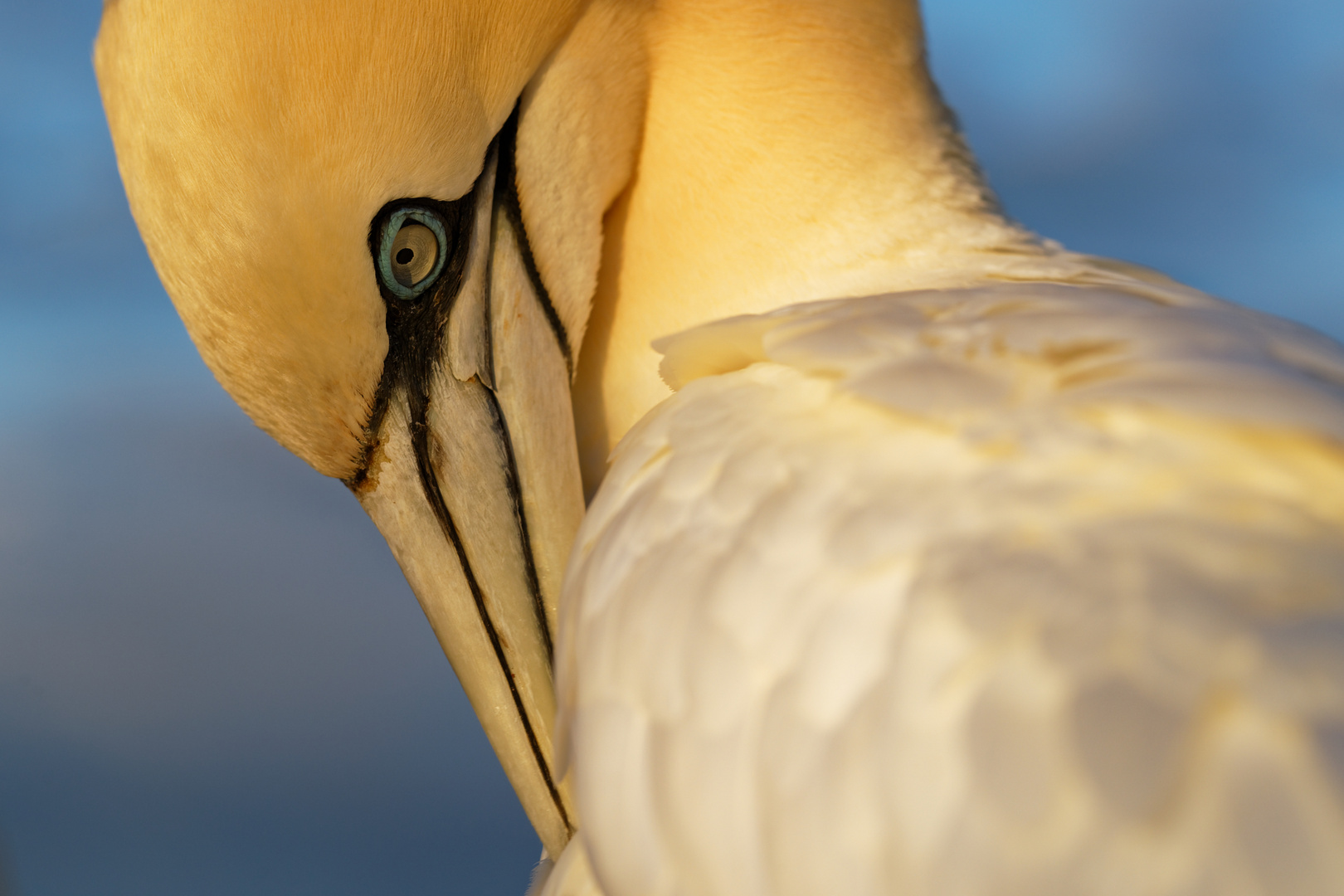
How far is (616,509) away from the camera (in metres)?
1.05

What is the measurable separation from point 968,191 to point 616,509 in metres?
0.73

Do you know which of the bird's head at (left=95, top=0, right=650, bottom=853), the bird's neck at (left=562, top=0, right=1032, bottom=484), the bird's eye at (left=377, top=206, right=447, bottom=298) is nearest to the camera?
the bird's head at (left=95, top=0, right=650, bottom=853)

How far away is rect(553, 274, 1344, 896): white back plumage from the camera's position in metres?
0.69

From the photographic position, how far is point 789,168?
137cm

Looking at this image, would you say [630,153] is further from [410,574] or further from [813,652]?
[813,652]

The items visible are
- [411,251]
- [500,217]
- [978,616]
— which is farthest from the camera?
[500,217]

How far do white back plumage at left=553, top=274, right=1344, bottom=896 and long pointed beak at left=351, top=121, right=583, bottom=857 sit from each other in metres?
0.26

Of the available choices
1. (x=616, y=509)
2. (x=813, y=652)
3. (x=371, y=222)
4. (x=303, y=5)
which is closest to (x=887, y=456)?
(x=813, y=652)

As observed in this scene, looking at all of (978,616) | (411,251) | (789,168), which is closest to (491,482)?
(411,251)

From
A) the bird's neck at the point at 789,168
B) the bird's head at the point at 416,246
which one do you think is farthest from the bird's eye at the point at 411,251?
the bird's neck at the point at 789,168

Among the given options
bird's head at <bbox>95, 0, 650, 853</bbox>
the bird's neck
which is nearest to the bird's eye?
bird's head at <bbox>95, 0, 650, 853</bbox>

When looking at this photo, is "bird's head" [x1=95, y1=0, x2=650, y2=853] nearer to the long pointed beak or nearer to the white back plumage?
the long pointed beak

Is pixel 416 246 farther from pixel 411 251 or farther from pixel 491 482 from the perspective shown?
pixel 491 482

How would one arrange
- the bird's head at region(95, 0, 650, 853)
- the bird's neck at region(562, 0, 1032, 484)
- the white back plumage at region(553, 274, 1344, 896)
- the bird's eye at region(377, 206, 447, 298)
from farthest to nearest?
the bird's neck at region(562, 0, 1032, 484), the bird's eye at region(377, 206, 447, 298), the bird's head at region(95, 0, 650, 853), the white back plumage at region(553, 274, 1344, 896)
